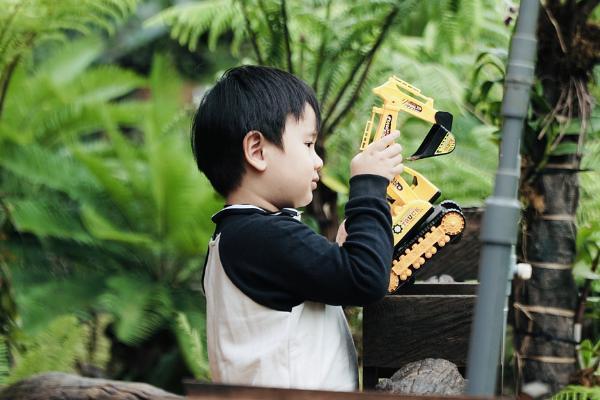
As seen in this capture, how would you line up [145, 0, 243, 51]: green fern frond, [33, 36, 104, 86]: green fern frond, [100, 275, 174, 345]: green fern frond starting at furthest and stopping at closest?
[33, 36, 104, 86]: green fern frond, [100, 275, 174, 345]: green fern frond, [145, 0, 243, 51]: green fern frond

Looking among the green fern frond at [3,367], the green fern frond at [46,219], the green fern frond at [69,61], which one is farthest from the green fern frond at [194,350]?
the green fern frond at [69,61]

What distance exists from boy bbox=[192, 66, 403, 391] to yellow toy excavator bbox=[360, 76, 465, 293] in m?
0.07

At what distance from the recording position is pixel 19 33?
16.3 feet

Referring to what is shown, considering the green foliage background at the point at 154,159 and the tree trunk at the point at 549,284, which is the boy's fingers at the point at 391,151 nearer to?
the tree trunk at the point at 549,284

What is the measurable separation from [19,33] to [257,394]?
3.75m

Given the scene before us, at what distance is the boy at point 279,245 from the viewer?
2.04m

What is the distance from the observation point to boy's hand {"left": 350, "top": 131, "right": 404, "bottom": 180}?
2133 millimetres

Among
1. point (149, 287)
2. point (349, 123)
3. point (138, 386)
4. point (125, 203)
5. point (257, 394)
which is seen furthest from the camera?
point (125, 203)

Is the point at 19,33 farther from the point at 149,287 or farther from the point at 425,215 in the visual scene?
the point at 425,215

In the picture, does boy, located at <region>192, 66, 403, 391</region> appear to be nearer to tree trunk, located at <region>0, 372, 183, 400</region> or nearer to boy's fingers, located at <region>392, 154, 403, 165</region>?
boy's fingers, located at <region>392, 154, 403, 165</region>

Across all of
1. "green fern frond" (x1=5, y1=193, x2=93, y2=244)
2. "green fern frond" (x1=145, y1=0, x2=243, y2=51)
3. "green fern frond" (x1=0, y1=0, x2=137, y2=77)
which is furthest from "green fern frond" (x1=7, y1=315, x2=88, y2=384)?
"green fern frond" (x1=145, y1=0, x2=243, y2=51)

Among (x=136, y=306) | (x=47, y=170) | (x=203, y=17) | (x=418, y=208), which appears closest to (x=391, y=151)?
(x=418, y=208)

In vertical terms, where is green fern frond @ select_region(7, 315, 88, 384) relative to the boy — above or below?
below

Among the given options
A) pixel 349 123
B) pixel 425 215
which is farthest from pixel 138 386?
pixel 349 123
